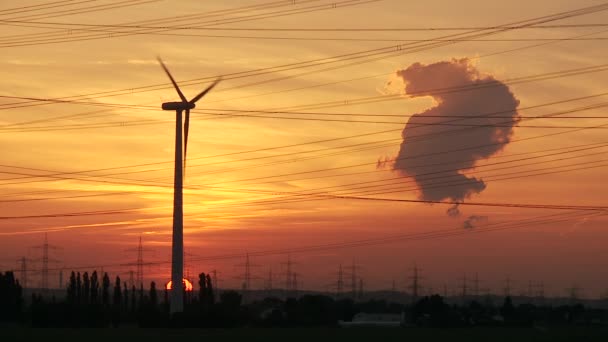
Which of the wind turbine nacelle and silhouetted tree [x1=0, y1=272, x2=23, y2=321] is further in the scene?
silhouetted tree [x1=0, y1=272, x2=23, y2=321]

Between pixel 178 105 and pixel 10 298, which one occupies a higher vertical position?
pixel 178 105

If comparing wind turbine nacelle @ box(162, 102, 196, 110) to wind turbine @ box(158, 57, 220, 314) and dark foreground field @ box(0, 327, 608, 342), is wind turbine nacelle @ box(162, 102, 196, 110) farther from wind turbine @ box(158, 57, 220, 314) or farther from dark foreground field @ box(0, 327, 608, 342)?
dark foreground field @ box(0, 327, 608, 342)

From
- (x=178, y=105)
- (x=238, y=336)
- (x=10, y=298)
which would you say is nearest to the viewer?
(x=238, y=336)

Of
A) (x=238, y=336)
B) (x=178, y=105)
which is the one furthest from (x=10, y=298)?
(x=238, y=336)

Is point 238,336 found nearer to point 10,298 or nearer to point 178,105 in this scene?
point 178,105

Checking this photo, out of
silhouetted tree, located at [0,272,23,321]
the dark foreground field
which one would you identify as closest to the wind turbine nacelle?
the dark foreground field

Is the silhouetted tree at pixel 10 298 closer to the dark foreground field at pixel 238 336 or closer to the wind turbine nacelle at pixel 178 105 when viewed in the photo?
the wind turbine nacelle at pixel 178 105

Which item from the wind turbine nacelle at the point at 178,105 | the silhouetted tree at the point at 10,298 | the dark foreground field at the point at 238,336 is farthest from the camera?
the silhouetted tree at the point at 10,298

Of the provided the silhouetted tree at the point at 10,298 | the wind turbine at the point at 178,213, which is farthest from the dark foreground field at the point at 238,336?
the silhouetted tree at the point at 10,298

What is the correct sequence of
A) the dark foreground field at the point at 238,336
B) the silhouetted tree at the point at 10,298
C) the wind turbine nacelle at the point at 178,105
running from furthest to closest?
the silhouetted tree at the point at 10,298, the wind turbine nacelle at the point at 178,105, the dark foreground field at the point at 238,336

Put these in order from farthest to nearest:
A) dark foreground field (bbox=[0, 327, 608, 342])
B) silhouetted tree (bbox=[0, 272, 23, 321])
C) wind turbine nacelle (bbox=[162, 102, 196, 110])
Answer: silhouetted tree (bbox=[0, 272, 23, 321])
wind turbine nacelle (bbox=[162, 102, 196, 110])
dark foreground field (bbox=[0, 327, 608, 342])

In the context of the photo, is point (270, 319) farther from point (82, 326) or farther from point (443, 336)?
point (443, 336)

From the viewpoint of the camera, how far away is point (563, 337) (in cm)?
11600

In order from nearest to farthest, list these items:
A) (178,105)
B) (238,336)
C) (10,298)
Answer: (238,336)
(178,105)
(10,298)
